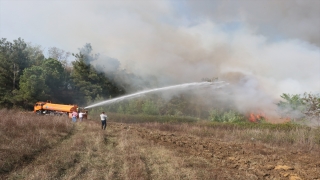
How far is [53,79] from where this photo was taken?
5053 cm

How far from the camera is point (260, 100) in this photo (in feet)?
111

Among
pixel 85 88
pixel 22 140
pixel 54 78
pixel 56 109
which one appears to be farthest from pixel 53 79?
pixel 22 140

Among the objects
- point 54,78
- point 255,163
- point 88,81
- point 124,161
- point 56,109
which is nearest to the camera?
point 124,161

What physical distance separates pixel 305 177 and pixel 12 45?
55.0 metres

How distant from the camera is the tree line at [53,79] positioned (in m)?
45.2

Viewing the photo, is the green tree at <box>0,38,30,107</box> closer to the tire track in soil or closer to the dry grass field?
the dry grass field

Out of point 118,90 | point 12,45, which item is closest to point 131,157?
point 118,90

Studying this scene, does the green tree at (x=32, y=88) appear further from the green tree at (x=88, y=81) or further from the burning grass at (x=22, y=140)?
the burning grass at (x=22, y=140)

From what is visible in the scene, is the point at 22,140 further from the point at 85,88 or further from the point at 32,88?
the point at 85,88

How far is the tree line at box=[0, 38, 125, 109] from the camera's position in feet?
148

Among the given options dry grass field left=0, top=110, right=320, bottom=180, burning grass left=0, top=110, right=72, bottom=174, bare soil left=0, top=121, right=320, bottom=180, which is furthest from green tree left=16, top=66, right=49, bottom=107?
bare soil left=0, top=121, right=320, bottom=180

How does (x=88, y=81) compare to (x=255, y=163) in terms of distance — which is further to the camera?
(x=88, y=81)

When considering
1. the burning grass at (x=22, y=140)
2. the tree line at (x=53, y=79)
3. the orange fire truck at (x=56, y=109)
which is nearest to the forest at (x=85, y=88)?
the tree line at (x=53, y=79)

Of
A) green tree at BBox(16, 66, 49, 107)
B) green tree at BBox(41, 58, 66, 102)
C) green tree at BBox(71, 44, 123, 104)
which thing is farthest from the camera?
green tree at BBox(71, 44, 123, 104)
